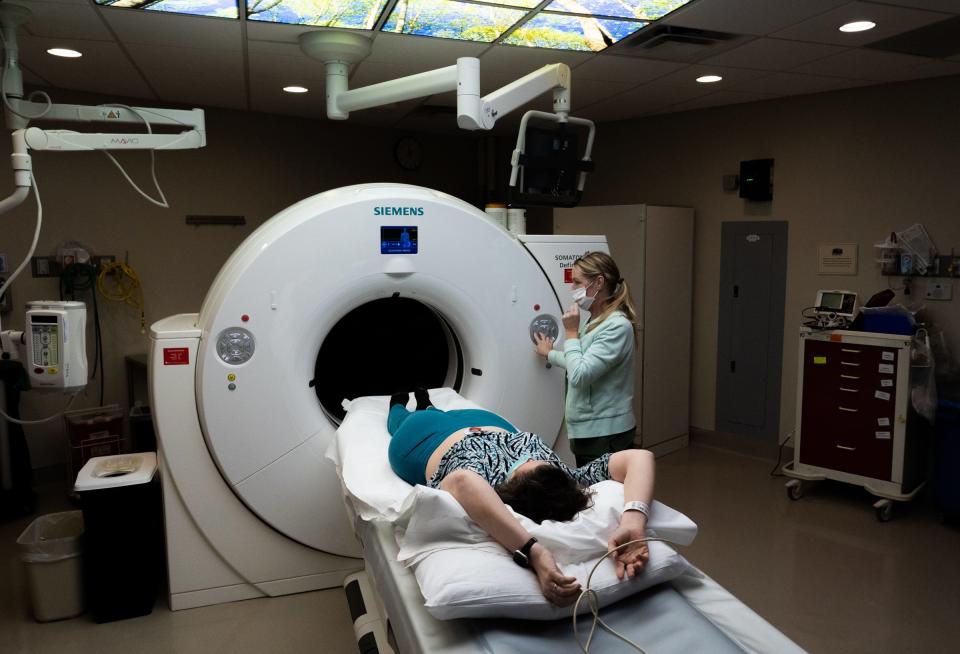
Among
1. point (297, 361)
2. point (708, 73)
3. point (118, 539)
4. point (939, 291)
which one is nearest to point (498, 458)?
point (297, 361)

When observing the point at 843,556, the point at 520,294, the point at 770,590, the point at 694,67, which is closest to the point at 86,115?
the point at 520,294

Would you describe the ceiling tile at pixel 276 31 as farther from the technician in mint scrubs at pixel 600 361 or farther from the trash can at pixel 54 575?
the trash can at pixel 54 575

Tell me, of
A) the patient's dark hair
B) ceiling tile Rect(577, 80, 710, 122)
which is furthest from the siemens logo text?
ceiling tile Rect(577, 80, 710, 122)

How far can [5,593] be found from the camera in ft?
7.88

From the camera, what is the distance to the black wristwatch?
49.7 inches

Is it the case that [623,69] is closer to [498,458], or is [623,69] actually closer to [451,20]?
[451,20]

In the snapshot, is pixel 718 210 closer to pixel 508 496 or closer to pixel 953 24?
pixel 953 24

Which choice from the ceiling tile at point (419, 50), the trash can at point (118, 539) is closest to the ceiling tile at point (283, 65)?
the ceiling tile at point (419, 50)

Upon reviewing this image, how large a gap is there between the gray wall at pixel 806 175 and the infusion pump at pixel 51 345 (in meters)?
3.35

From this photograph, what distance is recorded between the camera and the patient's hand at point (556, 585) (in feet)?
3.92

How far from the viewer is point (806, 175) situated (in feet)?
11.9

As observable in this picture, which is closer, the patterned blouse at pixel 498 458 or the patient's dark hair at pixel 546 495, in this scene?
the patient's dark hair at pixel 546 495

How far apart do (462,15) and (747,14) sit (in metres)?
0.97

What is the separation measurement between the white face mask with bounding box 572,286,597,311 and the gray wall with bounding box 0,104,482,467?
2547 millimetres
